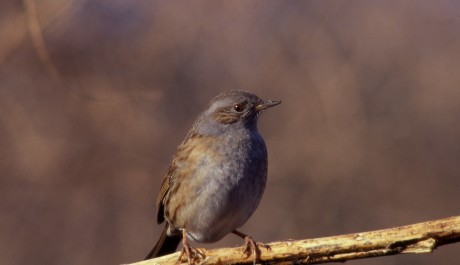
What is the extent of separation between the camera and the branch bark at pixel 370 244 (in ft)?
18.1

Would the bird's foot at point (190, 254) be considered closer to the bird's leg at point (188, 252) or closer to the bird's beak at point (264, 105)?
the bird's leg at point (188, 252)

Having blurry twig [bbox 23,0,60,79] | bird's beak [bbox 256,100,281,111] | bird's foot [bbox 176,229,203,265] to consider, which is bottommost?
bird's foot [bbox 176,229,203,265]

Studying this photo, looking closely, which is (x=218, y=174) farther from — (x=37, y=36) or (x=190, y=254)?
(x=37, y=36)

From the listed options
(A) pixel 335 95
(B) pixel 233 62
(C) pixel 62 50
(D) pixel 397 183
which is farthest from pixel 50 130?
(D) pixel 397 183

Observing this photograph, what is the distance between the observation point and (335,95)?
1047 cm

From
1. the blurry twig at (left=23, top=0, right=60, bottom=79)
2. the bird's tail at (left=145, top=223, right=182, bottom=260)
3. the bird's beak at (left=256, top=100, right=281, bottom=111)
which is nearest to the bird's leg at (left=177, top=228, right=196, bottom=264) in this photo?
the bird's tail at (left=145, top=223, right=182, bottom=260)

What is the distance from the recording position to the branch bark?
18.1 ft

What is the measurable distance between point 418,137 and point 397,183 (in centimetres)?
81

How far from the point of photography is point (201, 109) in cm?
1029

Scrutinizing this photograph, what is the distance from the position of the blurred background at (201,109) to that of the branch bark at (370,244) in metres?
3.27

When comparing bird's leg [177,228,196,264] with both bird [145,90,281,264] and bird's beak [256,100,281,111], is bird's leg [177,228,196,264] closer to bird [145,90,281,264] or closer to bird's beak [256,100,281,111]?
bird [145,90,281,264]

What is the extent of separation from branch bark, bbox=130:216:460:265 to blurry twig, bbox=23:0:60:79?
497cm

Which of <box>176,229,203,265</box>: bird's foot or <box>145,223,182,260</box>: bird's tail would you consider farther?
<box>145,223,182,260</box>: bird's tail

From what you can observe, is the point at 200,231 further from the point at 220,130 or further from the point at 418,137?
the point at 418,137
